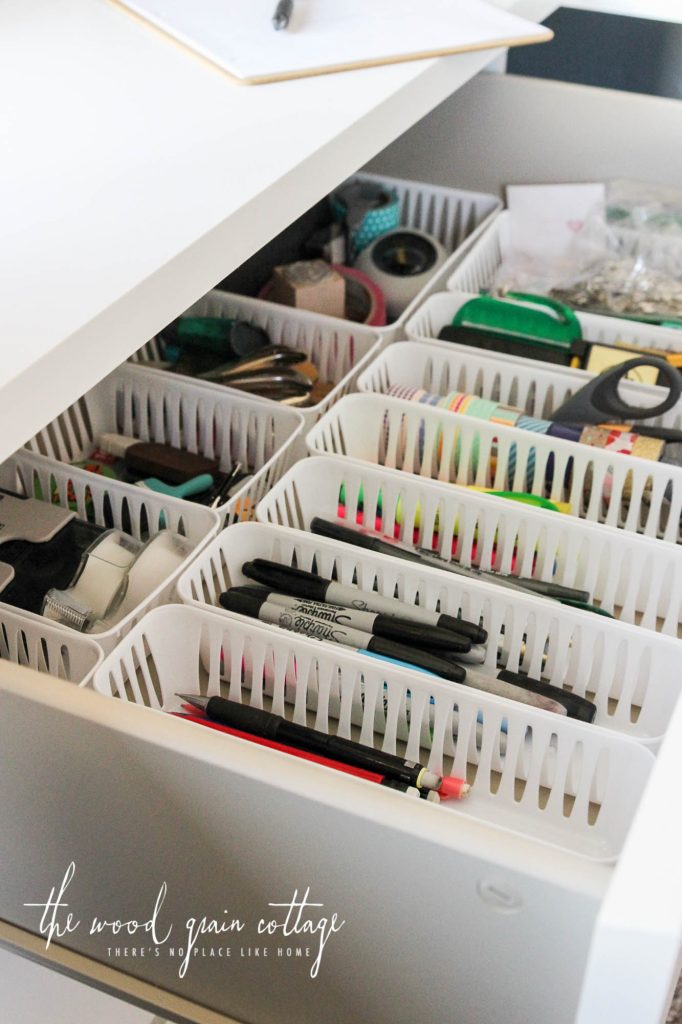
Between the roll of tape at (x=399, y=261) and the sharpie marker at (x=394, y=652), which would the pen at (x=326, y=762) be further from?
the roll of tape at (x=399, y=261)

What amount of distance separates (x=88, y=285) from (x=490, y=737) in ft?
1.14

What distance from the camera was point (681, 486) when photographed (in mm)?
777

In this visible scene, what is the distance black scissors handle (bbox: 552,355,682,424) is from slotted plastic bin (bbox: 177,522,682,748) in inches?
8.9

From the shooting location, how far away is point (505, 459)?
0.83 m

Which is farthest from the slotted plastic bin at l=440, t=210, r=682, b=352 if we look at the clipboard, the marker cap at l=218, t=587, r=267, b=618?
the marker cap at l=218, t=587, r=267, b=618

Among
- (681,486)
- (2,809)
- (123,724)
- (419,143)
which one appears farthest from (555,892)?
(419,143)

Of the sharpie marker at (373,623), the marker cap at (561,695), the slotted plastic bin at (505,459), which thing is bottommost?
the marker cap at (561,695)

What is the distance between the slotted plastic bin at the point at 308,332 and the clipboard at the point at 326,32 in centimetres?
25

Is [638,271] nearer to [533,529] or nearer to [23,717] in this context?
[533,529]

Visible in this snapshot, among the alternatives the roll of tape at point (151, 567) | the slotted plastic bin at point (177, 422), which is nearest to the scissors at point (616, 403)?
the slotted plastic bin at point (177, 422)

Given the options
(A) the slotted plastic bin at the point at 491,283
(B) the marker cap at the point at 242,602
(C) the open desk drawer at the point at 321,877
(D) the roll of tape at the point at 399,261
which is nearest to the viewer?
(C) the open desk drawer at the point at 321,877

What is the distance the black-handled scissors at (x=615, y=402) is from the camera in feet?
2.76

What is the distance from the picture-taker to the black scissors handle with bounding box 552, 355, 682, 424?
2.76 feet

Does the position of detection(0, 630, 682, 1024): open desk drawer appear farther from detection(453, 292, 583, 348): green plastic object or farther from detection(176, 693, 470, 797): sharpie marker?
detection(453, 292, 583, 348): green plastic object
